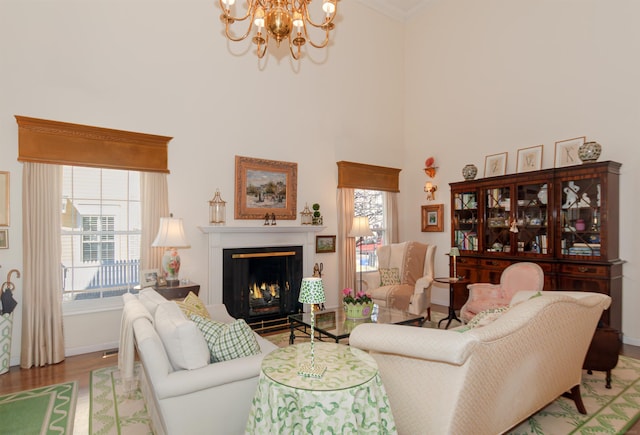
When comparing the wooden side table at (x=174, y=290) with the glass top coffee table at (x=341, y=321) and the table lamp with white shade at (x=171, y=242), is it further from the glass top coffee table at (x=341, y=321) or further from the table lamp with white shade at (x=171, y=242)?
the glass top coffee table at (x=341, y=321)

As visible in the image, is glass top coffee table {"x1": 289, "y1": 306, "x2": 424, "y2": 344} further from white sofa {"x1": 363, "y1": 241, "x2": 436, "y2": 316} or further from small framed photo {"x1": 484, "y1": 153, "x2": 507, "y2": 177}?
small framed photo {"x1": 484, "y1": 153, "x2": 507, "y2": 177}

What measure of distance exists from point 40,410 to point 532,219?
20.1ft

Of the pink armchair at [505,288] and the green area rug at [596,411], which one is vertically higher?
the pink armchair at [505,288]

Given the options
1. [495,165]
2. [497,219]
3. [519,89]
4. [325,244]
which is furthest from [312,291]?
[519,89]

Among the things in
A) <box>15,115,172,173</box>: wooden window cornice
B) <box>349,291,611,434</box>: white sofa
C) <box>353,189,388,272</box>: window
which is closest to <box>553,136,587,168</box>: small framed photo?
<box>353,189,388,272</box>: window

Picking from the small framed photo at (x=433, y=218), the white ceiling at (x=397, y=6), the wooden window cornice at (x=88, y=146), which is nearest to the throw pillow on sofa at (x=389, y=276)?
the small framed photo at (x=433, y=218)

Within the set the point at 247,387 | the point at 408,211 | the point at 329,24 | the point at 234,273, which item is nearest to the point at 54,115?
the point at 234,273

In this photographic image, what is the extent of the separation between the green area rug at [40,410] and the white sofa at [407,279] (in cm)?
398

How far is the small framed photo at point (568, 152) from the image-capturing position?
5180mm

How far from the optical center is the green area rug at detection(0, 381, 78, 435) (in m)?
2.77

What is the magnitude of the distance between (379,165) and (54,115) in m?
5.23

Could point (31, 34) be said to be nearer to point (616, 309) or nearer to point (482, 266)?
point (482, 266)

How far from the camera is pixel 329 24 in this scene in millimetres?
3199

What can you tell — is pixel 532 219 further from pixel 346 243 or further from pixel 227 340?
pixel 227 340
